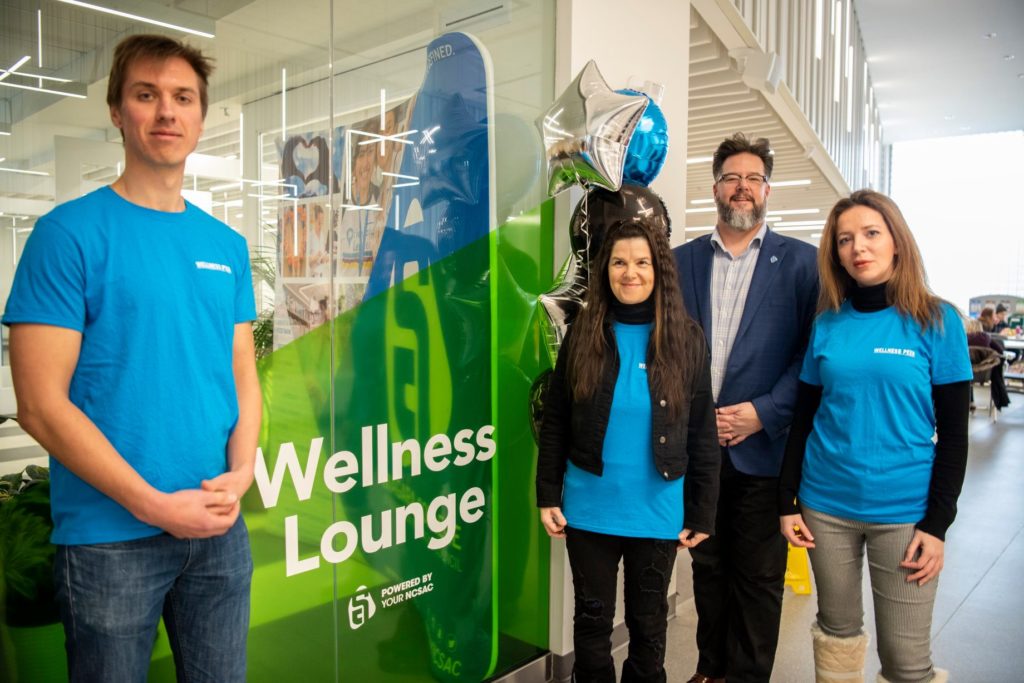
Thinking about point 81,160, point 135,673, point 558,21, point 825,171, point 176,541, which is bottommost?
point 135,673

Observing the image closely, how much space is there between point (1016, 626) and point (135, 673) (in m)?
3.35

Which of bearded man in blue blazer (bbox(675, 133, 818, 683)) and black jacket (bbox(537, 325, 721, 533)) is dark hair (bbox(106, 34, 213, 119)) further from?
bearded man in blue blazer (bbox(675, 133, 818, 683))

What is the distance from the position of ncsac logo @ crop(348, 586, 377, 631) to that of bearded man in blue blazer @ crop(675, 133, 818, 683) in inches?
41.3

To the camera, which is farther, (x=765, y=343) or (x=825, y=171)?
(x=825, y=171)

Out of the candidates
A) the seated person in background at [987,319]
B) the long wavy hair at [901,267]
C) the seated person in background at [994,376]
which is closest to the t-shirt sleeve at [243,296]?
the long wavy hair at [901,267]

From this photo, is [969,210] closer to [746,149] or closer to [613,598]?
[746,149]

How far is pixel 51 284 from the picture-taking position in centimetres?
111

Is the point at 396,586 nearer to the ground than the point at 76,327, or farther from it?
nearer to the ground

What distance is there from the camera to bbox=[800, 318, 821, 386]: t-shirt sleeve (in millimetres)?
1923

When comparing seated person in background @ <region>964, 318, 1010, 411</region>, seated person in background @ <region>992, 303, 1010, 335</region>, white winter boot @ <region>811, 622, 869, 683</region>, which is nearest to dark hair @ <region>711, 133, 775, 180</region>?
white winter boot @ <region>811, 622, 869, 683</region>

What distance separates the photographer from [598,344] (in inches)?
73.9

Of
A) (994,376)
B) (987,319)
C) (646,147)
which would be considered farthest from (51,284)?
Answer: (987,319)

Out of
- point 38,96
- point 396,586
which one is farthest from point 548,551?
point 38,96

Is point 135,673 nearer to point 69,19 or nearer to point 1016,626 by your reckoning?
point 69,19
